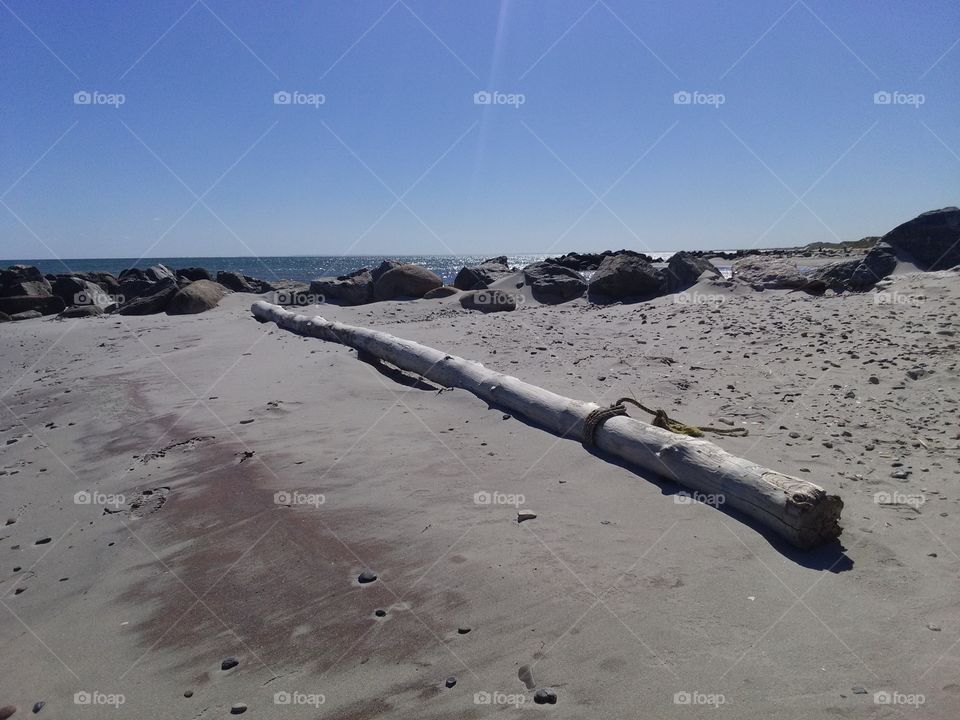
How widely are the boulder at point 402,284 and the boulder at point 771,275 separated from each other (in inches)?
334

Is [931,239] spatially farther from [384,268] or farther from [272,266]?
[272,266]

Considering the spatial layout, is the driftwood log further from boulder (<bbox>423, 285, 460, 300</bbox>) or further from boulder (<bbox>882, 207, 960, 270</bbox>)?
boulder (<bbox>882, 207, 960, 270</bbox>)

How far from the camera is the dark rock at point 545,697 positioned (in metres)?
2.47

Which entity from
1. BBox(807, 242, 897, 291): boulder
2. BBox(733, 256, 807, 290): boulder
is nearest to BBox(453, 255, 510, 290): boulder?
BBox(733, 256, 807, 290): boulder

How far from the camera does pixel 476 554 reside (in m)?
3.56

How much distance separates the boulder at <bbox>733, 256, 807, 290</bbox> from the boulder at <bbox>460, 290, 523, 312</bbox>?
509 centimetres

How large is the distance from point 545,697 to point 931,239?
12.8m

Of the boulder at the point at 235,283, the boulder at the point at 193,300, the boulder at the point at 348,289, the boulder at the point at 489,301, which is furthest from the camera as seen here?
the boulder at the point at 235,283

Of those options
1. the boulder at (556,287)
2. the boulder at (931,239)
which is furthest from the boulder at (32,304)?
the boulder at (931,239)

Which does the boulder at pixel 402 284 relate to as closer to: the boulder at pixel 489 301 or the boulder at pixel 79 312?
the boulder at pixel 489 301

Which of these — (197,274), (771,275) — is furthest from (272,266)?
(771,275)

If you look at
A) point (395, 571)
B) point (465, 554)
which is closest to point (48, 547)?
point (395, 571)

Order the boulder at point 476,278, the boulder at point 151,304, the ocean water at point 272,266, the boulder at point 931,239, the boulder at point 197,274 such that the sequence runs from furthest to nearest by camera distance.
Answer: the ocean water at point 272,266 < the boulder at point 197,274 < the boulder at point 476,278 < the boulder at point 151,304 < the boulder at point 931,239

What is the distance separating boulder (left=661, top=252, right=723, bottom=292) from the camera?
44.1 ft
